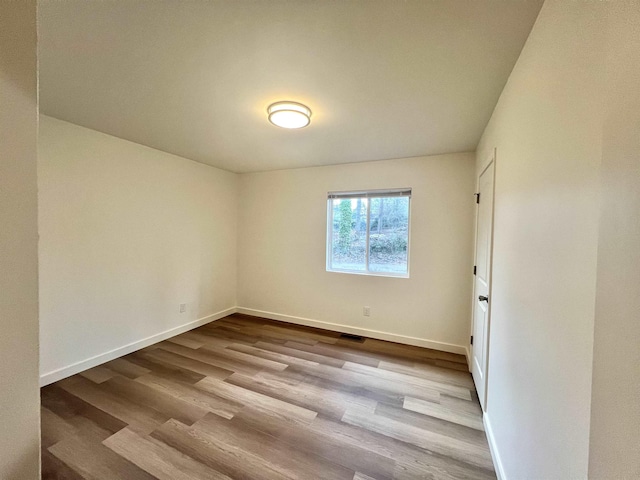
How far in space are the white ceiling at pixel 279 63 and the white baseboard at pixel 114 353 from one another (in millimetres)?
2281

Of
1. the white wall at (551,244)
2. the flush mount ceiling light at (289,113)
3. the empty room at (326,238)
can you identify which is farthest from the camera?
the flush mount ceiling light at (289,113)

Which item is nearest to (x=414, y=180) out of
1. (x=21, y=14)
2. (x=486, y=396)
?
(x=486, y=396)

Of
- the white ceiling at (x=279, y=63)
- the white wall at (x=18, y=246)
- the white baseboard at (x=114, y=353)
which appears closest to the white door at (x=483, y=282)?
the white ceiling at (x=279, y=63)

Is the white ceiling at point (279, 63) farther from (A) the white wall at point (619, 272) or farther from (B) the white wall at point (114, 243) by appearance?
(A) the white wall at point (619, 272)

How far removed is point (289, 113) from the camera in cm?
189

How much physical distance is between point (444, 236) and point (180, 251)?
339 centimetres

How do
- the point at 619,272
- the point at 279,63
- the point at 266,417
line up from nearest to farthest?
the point at 619,272
the point at 279,63
the point at 266,417

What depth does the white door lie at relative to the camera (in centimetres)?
190

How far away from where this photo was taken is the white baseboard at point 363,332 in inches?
116

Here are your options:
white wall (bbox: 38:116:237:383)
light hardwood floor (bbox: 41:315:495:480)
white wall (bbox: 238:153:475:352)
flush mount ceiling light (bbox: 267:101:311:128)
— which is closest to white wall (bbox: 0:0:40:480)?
light hardwood floor (bbox: 41:315:495:480)

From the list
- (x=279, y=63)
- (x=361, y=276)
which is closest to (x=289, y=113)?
(x=279, y=63)

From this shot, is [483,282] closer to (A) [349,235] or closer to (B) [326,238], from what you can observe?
(A) [349,235]

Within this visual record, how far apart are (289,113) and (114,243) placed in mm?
2319

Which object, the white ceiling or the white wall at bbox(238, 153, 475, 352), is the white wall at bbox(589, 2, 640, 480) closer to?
the white ceiling
